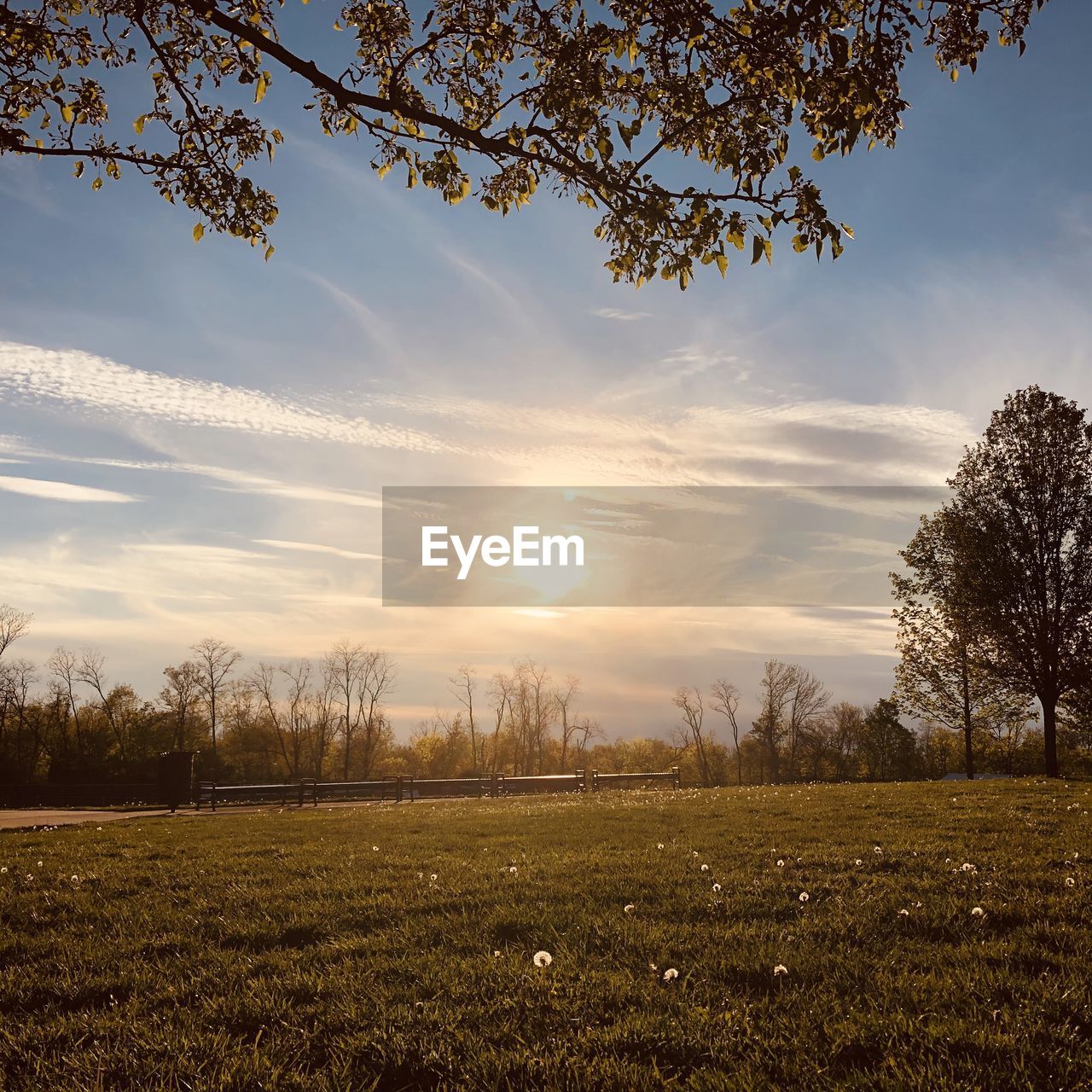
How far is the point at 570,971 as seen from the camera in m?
4.69

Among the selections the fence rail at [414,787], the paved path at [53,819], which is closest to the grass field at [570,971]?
the paved path at [53,819]

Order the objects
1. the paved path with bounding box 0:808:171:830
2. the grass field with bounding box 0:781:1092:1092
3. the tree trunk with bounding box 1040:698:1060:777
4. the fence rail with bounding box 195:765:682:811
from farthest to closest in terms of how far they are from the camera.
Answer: the fence rail with bounding box 195:765:682:811 → the tree trunk with bounding box 1040:698:1060:777 → the paved path with bounding box 0:808:171:830 → the grass field with bounding box 0:781:1092:1092

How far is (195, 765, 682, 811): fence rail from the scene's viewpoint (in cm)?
3084

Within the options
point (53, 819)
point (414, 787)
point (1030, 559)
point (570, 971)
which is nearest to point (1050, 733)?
point (1030, 559)

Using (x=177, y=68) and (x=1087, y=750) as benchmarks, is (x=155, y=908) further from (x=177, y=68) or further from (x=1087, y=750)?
(x=1087, y=750)

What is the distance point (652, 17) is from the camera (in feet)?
24.3

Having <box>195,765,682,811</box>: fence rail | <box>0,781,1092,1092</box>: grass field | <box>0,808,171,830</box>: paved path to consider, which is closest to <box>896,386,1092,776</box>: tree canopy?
<box>195,765,682,811</box>: fence rail

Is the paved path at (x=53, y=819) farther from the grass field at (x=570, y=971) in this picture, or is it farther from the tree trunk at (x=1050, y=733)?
the tree trunk at (x=1050, y=733)

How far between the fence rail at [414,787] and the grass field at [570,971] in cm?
2279

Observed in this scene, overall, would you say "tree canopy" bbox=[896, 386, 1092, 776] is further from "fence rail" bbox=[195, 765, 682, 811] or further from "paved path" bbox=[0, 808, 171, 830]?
"paved path" bbox=[0, 808, 171, 830]

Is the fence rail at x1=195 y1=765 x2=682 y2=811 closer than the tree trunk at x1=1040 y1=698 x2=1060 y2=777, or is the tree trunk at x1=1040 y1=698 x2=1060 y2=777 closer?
the tree trunk at x1=1040 y1=698 x2=1060 y2=777

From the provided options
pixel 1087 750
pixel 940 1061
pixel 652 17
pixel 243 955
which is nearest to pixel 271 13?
pixel 652 17

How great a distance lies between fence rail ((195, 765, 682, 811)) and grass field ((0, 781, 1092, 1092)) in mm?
22793

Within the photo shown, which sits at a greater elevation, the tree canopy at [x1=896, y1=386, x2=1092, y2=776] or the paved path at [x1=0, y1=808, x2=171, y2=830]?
the tree canopy at [x1=896, y1=386, x2=1092, y2=776]
